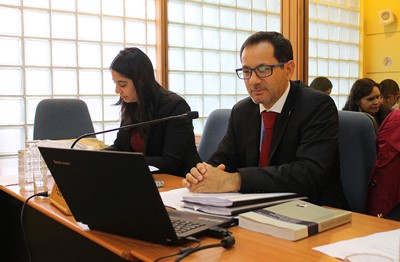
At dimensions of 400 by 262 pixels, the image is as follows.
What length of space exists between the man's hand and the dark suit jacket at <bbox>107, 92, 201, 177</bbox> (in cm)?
72

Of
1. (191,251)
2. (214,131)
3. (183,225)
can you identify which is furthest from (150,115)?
(191,251)

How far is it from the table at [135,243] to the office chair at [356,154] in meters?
0.52

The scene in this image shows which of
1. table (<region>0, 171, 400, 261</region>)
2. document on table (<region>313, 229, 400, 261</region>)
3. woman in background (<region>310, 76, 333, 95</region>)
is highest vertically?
woman in background (<region>310, 76, 333, 95</region>)

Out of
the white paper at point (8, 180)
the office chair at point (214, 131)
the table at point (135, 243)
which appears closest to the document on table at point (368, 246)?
the table at point (135, 243)

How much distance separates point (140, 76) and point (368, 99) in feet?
5.72

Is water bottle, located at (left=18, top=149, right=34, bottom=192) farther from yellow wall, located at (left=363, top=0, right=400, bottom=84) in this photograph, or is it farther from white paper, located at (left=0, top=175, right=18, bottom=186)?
yellow wall, located at (left=363, top=0, right=400, bottom=84)

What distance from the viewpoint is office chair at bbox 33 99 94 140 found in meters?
3.07

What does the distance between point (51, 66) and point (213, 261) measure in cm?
276

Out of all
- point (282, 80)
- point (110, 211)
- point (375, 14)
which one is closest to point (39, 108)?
point (282, 80)

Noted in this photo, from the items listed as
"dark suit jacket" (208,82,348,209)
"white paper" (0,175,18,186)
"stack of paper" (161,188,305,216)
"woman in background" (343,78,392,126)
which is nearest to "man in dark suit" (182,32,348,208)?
"dark suit jacket" (208,82,348,209)

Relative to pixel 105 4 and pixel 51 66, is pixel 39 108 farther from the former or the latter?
pixel 105 4

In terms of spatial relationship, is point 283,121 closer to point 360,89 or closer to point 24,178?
point 24,178

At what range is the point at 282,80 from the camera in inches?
66.7

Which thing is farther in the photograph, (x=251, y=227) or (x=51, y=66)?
(x=51, y=66)
